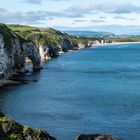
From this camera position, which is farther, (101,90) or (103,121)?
(101,90)

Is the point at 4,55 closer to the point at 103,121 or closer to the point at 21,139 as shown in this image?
the point at 103,121

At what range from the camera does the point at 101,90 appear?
161500mm

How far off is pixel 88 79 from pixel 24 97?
5264 cm

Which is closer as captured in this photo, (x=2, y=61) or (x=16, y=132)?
(x=16, y=132)

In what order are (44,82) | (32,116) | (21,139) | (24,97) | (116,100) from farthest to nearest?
(44,82) < (24,97) < (116,100) < (32,116) < (21,139)

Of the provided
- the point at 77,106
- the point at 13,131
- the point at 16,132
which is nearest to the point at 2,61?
the point at 77,106

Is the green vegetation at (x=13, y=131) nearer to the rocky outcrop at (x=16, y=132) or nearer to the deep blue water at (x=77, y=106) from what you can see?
the rocky outcrop at (x=16, y=132)

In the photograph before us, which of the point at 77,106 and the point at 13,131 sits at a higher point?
the point at 13,131

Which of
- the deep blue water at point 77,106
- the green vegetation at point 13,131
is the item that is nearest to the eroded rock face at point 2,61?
the deep blue water at point 77,106

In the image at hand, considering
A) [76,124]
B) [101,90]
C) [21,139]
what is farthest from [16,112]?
[21,139]

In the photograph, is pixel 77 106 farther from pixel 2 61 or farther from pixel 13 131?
pixel 13 131

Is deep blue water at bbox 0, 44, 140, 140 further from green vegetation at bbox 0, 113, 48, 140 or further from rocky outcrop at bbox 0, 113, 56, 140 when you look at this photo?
green vegetation at bbox 0, 113, 48, 140

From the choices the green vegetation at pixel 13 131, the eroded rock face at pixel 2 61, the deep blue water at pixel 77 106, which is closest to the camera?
the green vegetation at pixel 13 131

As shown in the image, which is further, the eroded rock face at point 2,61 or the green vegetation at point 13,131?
the eroded rock face at point 2,61
